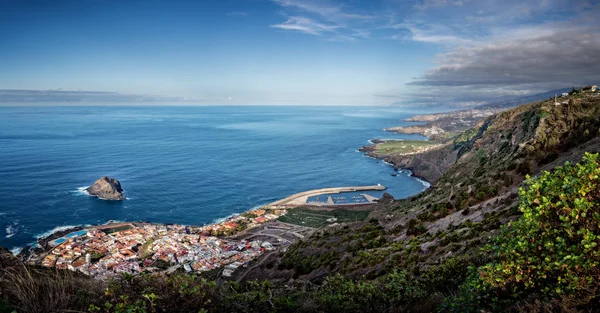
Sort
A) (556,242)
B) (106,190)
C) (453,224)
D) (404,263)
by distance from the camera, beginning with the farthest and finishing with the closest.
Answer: (106,190), (453,224), (404,263), (556,242)

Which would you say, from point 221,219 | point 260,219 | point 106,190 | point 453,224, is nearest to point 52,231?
point 106,190

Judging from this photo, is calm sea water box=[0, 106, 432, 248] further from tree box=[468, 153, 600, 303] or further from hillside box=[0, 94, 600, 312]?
tree box=[468, 153, 600, 303]

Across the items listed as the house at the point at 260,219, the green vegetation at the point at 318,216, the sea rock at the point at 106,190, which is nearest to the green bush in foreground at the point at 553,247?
the green vegetation at the point at 318,216

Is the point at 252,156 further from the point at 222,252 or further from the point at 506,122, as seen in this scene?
the point at 506,122

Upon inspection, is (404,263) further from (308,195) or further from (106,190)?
(106,190)

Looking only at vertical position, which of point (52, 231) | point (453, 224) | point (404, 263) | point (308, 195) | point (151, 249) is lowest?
point (151, 249)

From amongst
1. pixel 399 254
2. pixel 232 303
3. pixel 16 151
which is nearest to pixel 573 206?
pixel 232 303

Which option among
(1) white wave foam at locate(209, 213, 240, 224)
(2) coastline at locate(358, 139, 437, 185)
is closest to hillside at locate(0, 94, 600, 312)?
(1) white wave foam at locate(209, 213, 240, 224)
